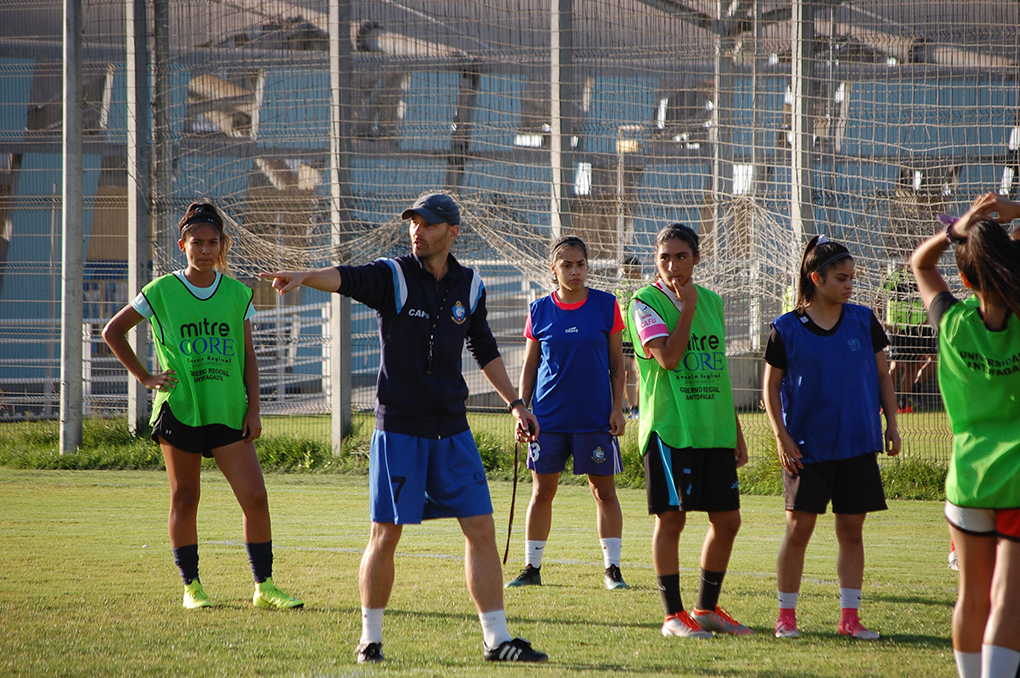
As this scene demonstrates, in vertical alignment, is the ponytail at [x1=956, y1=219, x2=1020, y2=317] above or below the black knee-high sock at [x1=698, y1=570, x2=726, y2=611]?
above

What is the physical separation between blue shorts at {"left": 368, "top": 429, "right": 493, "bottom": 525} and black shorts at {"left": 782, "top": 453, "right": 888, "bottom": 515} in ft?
4.96

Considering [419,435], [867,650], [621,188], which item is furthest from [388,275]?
[621,188]

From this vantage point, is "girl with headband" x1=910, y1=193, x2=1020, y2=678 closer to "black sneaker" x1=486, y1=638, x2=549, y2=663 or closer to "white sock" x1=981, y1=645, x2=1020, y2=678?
"white sock" x1=981, y1=645, x2=1020, y2=678

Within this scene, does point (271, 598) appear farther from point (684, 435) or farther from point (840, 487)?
point (840, 487)

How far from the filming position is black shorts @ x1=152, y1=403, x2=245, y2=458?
209 inches

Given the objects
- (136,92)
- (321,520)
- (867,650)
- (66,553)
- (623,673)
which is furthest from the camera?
(136,92)

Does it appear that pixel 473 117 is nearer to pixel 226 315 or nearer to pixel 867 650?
pixel 226 315

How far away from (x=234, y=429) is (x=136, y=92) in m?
9.30

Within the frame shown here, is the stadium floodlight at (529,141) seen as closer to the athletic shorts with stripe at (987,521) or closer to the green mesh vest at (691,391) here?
the green mesh vest at (691,391)

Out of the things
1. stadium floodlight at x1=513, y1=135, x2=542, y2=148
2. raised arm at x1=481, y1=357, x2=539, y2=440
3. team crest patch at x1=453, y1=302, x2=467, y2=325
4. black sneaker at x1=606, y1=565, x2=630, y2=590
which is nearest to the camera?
team crest patch at x1=453, y1=302, x2=467, y2=325

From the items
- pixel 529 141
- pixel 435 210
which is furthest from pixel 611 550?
pixel 529 141

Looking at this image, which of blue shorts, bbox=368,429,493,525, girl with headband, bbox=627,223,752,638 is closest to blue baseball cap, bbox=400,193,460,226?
blue shorts, bbox=368,429,493,525

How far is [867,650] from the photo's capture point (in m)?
4.38

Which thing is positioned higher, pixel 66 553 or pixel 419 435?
pixel 419 435
